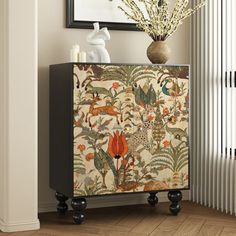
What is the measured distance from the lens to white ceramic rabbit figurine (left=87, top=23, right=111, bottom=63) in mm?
4039

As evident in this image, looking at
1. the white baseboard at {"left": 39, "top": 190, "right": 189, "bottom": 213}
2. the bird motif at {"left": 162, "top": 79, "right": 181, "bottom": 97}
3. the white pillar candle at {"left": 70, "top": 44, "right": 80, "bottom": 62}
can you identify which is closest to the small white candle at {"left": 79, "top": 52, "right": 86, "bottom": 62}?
the white pillar candle at {"left": 70, "top": 44, "right": 80, "bottom": 62}

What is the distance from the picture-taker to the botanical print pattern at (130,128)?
3.78 metres

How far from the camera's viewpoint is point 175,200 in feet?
13.6

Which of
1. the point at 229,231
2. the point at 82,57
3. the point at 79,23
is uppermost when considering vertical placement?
the point at 79,23

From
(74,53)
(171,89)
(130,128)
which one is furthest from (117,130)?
(74,53)

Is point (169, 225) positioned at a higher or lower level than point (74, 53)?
lower

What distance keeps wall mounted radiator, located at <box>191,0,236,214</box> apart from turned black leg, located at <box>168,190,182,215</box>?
36 centimetres

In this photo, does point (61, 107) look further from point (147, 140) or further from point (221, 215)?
point (221, 215)

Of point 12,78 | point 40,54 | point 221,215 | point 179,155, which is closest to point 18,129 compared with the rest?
point 12,78

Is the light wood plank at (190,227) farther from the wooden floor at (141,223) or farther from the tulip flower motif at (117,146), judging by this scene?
the tulip flower motif at (117,146)

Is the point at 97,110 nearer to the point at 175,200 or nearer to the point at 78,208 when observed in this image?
the point at 78,208

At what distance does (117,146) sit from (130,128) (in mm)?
148

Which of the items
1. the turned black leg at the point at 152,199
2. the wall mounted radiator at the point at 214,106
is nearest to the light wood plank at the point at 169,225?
the turned black leg at the point at 152,199

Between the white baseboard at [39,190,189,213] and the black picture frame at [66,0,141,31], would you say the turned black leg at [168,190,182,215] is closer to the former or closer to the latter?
the white baseboard at [39,190,189,213]
